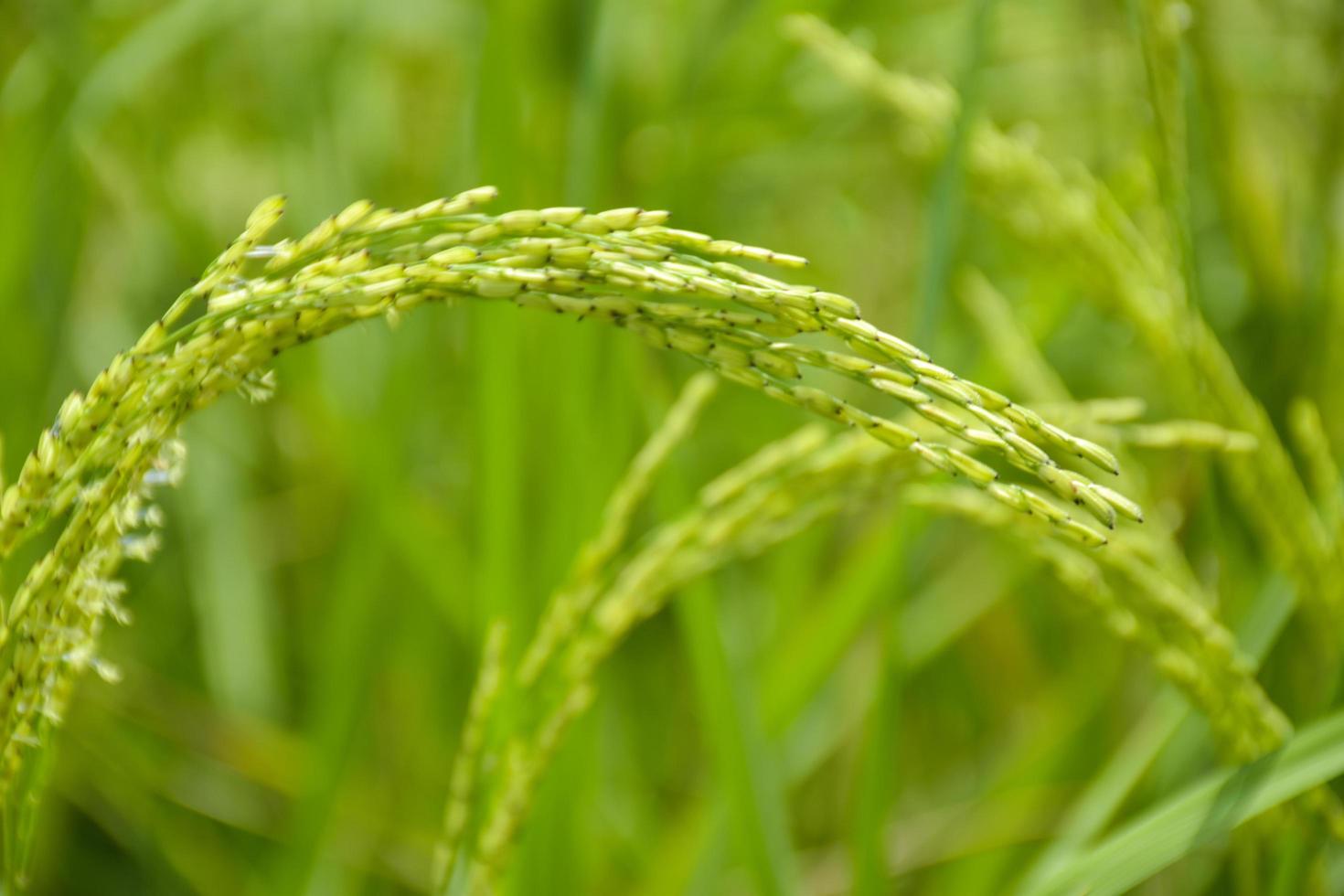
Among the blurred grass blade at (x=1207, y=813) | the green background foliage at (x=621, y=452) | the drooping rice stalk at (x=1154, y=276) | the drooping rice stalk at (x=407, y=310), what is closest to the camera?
the drooping rice stalk at (x=407, y=310)

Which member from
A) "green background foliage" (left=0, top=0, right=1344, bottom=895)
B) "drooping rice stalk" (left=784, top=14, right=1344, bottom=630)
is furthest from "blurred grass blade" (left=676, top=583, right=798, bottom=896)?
"drooping rice stalk" (left=784, top=14, right=1344, bottom=630)

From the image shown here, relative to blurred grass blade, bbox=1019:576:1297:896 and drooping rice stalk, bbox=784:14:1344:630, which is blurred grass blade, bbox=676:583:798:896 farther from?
drooping rice stalk, bbox=784:14:1344:630

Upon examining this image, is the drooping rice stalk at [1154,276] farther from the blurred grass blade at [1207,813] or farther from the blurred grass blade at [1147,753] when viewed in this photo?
the blurred grass blade at [1207,813]

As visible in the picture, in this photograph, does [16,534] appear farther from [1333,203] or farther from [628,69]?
[628,69]

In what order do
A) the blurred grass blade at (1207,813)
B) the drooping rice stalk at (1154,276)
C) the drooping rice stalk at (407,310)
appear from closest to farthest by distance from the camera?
1. the drooping rice stalk at (407,310)
2. the blurred grass blade at (1207,813)
3. the drooping rice stalk at (1154,276)

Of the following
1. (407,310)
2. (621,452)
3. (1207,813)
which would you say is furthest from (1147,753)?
(407,310)

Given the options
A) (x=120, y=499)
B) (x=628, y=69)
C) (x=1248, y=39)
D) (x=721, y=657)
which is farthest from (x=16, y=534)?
(x=1248, y=39)

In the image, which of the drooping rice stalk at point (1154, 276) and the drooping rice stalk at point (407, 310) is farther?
the drooping rice stalk at point (1154, 276)

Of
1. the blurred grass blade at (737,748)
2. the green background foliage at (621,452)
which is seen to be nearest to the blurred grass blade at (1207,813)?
the green background foliage at (621,452)
